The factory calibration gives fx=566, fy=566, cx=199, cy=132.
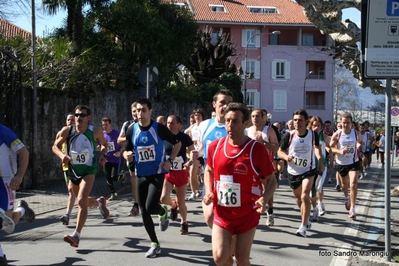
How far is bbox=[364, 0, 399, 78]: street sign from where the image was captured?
21.2 feet

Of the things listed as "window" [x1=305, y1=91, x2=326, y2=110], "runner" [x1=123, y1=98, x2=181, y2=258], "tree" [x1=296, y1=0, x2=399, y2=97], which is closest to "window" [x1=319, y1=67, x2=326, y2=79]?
"window" [x1=305, y1=91, x2=326, y2=110]

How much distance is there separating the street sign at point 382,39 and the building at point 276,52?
155 ft

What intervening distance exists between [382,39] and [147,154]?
10.5ft

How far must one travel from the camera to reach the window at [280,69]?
181 ft

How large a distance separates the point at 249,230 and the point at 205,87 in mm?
28062

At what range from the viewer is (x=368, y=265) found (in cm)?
665

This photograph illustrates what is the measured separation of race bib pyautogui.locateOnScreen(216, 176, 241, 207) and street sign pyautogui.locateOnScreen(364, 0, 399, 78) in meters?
2.51

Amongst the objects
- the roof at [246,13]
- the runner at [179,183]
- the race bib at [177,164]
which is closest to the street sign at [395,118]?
the runner at [179,183]

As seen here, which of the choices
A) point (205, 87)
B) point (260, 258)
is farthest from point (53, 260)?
point (205, 87)

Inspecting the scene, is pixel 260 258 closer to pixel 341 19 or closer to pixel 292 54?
pixel 341 19

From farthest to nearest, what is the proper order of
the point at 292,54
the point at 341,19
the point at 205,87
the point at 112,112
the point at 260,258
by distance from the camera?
the point at 292,54, the point at 205,87, the point at 112,112, the point at 341,19, the point at 260,258

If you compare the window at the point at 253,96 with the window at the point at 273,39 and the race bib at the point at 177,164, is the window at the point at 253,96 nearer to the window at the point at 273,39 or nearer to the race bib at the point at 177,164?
the window at the point at 273,39

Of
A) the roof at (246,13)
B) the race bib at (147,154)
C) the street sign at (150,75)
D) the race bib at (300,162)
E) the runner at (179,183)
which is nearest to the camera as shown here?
the race bib at (147,154)

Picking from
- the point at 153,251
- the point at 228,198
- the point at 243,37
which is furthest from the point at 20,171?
the point at 243,37
